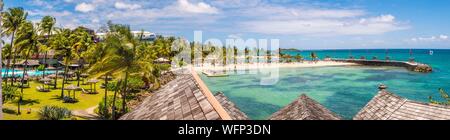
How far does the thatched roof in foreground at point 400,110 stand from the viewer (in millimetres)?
15172

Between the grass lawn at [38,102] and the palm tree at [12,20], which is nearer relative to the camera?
the grass lawn at [38,102]

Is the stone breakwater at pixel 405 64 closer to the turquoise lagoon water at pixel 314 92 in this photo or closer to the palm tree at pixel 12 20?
the turquoise lagoon water at pixel 314 92

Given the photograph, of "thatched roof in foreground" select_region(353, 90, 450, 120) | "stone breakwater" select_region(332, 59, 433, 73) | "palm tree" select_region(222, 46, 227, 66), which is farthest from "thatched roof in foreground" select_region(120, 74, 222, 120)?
"palm tree" select_region(222, 46, 227, 66)

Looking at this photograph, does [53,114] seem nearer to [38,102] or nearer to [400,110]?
[38,102]

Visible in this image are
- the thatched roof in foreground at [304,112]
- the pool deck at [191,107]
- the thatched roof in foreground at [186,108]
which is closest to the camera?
the pool deck at [191,107]

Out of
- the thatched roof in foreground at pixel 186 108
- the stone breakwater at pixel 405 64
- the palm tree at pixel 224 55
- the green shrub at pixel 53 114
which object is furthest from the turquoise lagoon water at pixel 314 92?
the palm tree at pixel 224 55

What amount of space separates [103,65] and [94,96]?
1564cm

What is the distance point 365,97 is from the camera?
147ft
